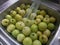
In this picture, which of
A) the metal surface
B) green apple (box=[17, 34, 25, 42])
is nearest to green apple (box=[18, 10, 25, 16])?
the metal surface

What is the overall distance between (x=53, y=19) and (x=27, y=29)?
228mm

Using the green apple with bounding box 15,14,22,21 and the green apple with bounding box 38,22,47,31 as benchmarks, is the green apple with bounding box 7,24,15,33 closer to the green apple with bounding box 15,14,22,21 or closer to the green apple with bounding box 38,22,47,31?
the green apple with bounding box 15,14,22,21

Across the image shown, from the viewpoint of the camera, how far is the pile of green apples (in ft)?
2.89

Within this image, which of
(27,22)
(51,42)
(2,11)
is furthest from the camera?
(2,11)

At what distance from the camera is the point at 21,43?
0.92m

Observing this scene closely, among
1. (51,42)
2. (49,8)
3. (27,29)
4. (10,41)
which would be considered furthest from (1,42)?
(49,8)

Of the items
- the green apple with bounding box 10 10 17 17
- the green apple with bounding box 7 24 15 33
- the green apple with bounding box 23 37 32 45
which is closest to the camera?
the green apple with bounding box 23 37 32 45

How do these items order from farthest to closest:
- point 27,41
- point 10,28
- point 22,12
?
point 22,12
point 10,28
point 27,41

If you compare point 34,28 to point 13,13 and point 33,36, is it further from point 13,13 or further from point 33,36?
point 13,13

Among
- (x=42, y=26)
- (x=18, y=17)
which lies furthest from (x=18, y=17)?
(x=42, y=26)

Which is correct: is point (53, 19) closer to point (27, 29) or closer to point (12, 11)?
point (27, 29)

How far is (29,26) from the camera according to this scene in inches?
37.8

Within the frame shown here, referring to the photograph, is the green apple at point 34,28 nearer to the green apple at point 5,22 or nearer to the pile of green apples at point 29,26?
the pile of green apples at point 29,26

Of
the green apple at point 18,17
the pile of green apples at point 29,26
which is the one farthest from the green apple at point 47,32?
the green apple at point 18,17
